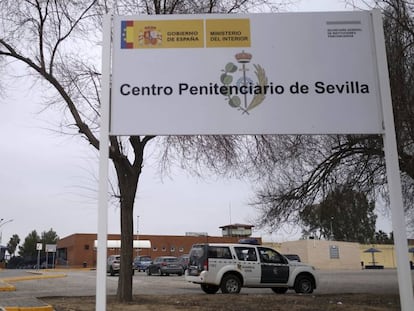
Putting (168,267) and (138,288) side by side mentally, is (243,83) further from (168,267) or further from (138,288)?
(168,267)

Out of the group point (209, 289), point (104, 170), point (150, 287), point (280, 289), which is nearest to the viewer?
point (104, 170)

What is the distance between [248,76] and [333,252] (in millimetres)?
60222

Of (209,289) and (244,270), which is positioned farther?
(209,289)

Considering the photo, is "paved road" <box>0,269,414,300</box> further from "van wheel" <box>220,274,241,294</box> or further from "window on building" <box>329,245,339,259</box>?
"window on building" <box>329,245,339,259</box>

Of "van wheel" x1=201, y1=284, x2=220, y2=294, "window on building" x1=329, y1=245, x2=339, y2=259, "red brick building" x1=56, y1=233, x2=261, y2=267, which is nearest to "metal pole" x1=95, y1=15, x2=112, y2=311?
"van wheel" x1=201, y1=284, x2=220, y2=294

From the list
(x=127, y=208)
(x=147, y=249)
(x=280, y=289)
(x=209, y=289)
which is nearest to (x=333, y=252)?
(x=147, y=249)

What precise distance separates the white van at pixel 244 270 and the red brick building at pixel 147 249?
49.4 m

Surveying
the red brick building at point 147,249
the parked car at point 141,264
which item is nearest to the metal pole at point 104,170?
the parked car at point 141,264

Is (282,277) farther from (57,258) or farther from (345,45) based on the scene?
(57,258)

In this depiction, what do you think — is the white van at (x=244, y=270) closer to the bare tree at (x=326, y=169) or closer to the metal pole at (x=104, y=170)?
the bare tree at (x=326, y=169)

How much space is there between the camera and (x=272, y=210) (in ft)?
54.2

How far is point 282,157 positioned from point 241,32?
760 centimetres

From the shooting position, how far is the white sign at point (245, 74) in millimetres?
7695

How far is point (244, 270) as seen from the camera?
1881 centimetres
